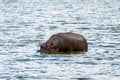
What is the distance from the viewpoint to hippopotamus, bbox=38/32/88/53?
1348 inches

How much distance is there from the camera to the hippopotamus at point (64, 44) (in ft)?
112

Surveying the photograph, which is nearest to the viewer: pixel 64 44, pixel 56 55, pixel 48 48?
pixel 56 55

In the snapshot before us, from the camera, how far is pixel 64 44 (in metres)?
34.5

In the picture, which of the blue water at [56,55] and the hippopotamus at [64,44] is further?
the hippopotamus at [64,44]

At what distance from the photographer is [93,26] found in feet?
165

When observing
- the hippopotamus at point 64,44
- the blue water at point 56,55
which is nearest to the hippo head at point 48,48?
the hippopotamus at point 64,44

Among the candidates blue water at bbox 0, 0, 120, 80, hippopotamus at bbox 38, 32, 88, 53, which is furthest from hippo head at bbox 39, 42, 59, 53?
blue water at bbox 0, 0, 120, 80

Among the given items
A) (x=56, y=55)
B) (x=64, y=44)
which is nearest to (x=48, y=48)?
(x=56, y=55)

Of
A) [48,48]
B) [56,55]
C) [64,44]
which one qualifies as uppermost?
[64,44]

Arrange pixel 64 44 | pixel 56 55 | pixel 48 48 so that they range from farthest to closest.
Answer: pixel 64 44 < pixel 48 48 < pixel 56 55

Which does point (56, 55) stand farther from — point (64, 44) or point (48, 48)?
point (64, 44)

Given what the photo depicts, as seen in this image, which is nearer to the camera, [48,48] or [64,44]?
[48,48]

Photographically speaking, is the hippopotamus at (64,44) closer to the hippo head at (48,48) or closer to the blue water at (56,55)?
the hippo head at (48,48)

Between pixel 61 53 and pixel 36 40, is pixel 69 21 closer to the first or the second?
pixel 36 40
